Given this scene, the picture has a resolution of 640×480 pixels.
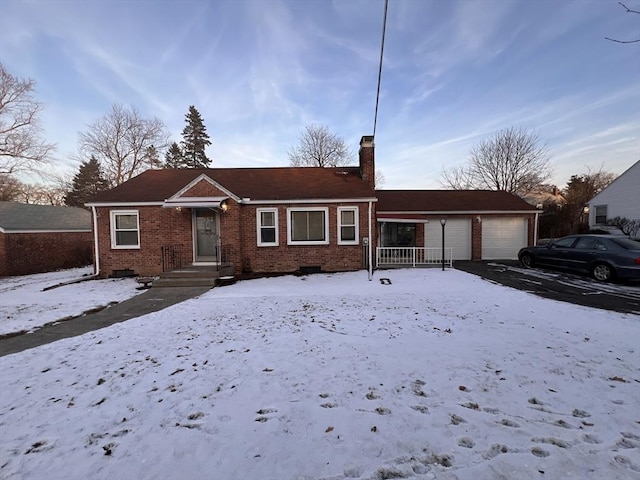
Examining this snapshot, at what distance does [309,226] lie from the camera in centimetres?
1182

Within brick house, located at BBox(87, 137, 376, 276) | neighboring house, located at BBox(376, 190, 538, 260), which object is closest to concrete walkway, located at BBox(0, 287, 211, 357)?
brick house, located at BBox(87, 137, 376, 276)

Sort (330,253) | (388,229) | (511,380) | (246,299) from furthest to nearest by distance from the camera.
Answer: (388,229) → (330,253) → (246,299) → (511,380)

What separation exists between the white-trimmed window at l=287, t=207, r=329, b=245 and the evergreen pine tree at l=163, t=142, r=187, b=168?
32326mm

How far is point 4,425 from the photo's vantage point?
263 centimetres

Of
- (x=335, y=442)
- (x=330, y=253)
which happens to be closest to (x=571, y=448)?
(x=335, y=442)

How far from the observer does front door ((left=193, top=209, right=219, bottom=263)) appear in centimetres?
1159

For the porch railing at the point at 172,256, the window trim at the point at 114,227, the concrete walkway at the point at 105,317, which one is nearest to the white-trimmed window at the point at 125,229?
the window trim at the point at 114,227

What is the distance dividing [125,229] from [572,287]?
15.5 meters

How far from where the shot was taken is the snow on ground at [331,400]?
83.4 inches

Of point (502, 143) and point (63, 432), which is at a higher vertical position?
point (502, 143)

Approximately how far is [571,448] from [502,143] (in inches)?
1234

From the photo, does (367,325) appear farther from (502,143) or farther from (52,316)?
(502,143)

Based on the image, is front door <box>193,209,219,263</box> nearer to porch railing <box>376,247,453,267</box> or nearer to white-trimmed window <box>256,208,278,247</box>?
white-trimmed window <box>256,208,278,247</box>

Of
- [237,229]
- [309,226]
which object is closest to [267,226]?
[237,229]
